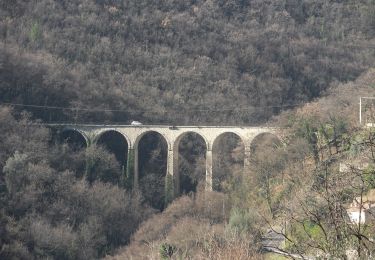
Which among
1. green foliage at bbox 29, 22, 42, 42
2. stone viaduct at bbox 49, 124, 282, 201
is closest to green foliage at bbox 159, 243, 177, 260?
stone viaduct at bbox 49, 124, 282, 201

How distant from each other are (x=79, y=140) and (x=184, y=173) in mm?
6470

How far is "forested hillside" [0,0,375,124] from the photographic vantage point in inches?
1377

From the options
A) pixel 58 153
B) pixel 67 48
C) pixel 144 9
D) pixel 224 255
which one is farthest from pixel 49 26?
pixel 224 255

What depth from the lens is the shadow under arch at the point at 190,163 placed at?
30956mm

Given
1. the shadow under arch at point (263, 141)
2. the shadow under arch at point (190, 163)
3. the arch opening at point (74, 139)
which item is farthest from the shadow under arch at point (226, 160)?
the arch opening at point (74, 139)

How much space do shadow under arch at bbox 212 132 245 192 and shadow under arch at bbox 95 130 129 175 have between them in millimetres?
5392

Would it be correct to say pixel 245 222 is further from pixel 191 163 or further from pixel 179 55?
pixel 179 55

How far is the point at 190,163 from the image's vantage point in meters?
33.9

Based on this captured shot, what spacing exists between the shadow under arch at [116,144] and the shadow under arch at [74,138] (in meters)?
1.04

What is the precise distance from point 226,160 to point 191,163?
292 cm

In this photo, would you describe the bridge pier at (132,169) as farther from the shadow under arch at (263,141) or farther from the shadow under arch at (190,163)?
the shadow under arch at (263,141)

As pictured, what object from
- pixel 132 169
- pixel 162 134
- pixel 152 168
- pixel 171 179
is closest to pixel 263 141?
pixel 171 179

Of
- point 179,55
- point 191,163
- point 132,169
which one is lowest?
point 132,169

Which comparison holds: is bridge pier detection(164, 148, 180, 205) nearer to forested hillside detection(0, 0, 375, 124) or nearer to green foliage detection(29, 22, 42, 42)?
forested hillside detection(0, 0, 375, 124)
